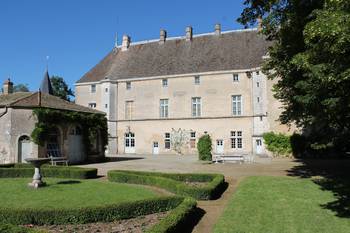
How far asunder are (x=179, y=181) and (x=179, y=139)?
868 inches

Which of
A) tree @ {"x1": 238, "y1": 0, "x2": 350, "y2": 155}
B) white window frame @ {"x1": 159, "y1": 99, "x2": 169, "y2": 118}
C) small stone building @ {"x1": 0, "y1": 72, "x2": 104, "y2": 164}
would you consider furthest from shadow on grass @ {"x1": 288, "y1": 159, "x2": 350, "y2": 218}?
white window frame @ {"x1": 159, "y1": 99, "x2": 169, "y2": 118}

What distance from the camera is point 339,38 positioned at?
7.13 m

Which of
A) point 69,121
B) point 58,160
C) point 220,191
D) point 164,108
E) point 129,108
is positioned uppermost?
point 129,108

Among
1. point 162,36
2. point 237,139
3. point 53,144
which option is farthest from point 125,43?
point 53,144

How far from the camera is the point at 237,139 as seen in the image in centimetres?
3472

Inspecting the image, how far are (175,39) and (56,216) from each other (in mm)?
34395

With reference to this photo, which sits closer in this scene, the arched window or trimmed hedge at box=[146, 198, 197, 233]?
trimmed hedge at box=[146, 198, 197, 233]

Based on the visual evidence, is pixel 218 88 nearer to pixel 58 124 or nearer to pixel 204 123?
pixel 204 123

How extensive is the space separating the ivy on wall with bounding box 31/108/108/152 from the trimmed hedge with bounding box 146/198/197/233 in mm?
15717

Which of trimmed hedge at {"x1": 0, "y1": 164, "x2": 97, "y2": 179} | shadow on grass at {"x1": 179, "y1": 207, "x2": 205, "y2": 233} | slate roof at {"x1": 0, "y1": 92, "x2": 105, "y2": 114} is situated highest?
slate roof at {"x1": 0, "y1": 92, "x2": 105, "y2": 114}

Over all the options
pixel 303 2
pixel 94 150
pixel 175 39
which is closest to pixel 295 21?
pixel 303 2

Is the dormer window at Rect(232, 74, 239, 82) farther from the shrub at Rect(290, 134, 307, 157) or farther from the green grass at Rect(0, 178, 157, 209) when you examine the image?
the green grass at Rect(0, 178, 157, 209)

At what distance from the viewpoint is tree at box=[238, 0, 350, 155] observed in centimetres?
746

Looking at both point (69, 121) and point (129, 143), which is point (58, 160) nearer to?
point (69, 121)
